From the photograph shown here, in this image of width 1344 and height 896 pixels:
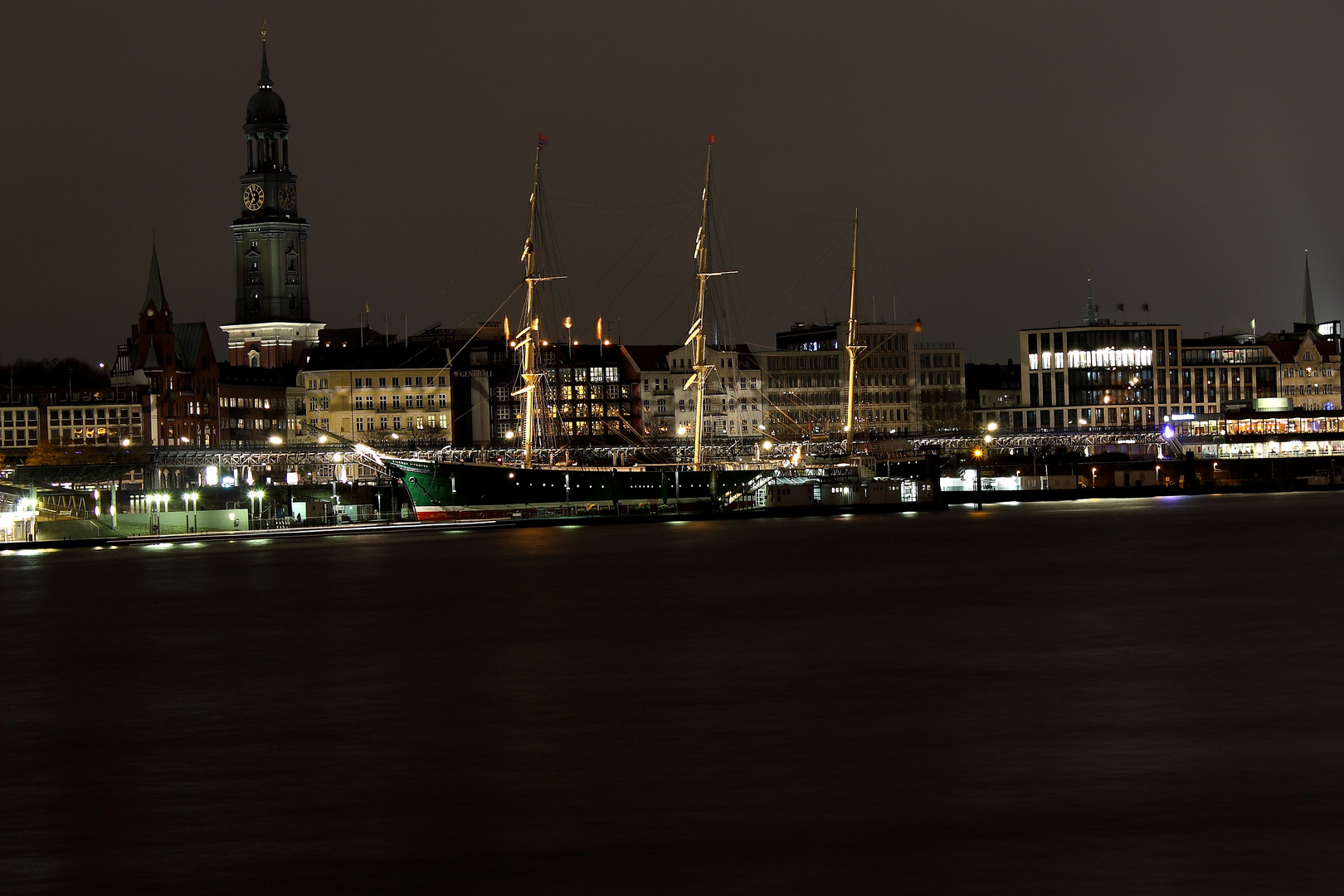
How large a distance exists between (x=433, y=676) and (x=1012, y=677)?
9.63 meters

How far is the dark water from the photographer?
15.1 meters

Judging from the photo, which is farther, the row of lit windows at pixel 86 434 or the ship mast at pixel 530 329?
the row of lit windows at pixel 86 434

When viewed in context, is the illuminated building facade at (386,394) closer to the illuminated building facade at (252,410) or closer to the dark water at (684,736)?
the illuminated building facade at (252,410)

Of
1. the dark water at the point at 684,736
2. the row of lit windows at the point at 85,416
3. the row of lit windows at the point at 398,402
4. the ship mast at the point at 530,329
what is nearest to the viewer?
the dark water at the point at 684,736

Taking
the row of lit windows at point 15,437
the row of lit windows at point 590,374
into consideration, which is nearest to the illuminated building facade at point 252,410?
the row of lit windows at point 15,437

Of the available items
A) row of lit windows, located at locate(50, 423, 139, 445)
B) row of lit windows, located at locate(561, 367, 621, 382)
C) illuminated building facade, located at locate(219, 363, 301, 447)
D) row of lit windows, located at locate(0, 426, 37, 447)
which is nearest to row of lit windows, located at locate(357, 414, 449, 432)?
illuminated building facade, located at locate(219, 363, 301, 447)

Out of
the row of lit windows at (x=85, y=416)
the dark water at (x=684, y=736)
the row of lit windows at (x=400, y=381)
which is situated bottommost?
the dark water at (x=684, y=736)

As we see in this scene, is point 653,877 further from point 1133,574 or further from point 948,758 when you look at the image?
point 1133,574

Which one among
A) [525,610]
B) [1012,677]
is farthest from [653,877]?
[525,610]

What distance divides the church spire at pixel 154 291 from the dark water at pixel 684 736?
120 m

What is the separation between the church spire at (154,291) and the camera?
162750 millimetres

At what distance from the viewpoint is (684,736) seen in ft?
72.2

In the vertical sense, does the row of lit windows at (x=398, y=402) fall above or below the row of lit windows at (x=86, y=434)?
above

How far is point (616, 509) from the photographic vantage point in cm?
9425
